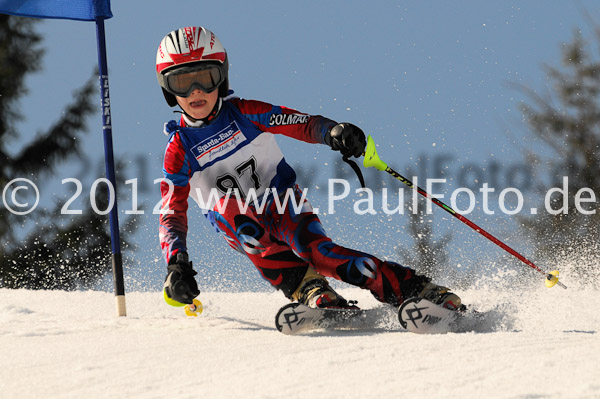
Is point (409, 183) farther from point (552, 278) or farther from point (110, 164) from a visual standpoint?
point (110, 164)

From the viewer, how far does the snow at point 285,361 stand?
2746 millimetres

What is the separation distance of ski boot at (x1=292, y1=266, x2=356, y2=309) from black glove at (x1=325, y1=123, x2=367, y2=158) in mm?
820

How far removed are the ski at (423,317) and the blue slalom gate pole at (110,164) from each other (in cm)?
248

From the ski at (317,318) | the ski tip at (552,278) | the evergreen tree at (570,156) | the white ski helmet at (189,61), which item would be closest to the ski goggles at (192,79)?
the white ski helmet at (189,61)

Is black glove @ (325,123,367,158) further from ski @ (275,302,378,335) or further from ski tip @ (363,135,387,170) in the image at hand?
ski @ (275,302,378,335)

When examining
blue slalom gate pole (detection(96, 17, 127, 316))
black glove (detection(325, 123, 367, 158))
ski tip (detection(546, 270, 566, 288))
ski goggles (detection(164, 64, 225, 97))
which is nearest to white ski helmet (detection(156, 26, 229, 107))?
ski goggles (detection(164, 64, 225, 97))

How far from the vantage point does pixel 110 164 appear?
5.73 metres

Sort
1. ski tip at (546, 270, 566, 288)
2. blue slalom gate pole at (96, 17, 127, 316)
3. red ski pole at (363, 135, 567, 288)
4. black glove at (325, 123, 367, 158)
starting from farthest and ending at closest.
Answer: blue slalom gate pole at (96, 17, 127, 316)
ski tip at (546, 270, 566, 288)
red ski pole at (363, 135, 567, 288)
black glove at (325, 123, 367, 158)

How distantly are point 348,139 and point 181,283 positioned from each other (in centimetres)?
123

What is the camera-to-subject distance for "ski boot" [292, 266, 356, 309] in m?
4.19

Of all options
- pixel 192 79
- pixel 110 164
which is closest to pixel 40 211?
pixel 110 164

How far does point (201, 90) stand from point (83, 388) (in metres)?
1.98

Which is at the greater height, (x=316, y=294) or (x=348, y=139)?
(x=348, y=139)

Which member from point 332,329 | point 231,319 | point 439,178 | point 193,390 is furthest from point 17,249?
point 193,390
